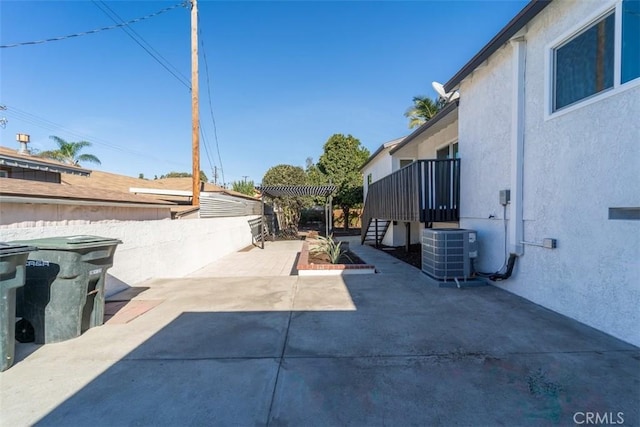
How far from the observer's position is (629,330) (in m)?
3.25

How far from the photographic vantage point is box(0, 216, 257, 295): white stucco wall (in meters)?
4.65

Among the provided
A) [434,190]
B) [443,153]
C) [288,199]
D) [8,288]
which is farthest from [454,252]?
[288,199]

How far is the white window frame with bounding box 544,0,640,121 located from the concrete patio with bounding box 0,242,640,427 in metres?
2.86

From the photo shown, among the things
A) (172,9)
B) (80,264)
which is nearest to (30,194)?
(80,264)

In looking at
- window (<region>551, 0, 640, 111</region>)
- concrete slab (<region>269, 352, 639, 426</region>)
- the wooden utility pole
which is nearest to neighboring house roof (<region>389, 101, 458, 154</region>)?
window (<region>551, 0, 640, 111</region>)

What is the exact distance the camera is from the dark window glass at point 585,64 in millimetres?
3604

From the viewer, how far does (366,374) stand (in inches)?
105

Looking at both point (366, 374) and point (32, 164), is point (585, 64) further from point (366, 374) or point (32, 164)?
point (32, 164)

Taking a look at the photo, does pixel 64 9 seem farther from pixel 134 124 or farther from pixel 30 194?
pixel 134 124

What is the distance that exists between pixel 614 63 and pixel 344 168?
2006 cm

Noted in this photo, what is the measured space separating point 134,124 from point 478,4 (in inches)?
719

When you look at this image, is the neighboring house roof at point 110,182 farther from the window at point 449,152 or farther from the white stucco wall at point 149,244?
the window at point 449,152

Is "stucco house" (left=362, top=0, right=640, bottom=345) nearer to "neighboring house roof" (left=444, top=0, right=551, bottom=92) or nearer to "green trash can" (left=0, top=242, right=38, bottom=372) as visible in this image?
"neighboring house roof" (left=444, top=0, right=551, bottom=92)

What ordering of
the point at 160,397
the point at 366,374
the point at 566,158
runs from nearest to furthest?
1. the point at 160,397
2. the point at 366,374
3. the point at 566,158
